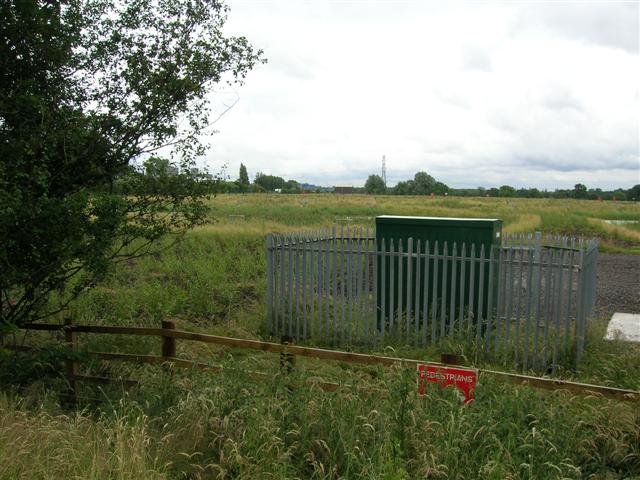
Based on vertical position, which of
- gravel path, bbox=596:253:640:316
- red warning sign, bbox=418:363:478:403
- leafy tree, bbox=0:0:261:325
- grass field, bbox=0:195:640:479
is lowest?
gravel path, bbox=596:253:640:316

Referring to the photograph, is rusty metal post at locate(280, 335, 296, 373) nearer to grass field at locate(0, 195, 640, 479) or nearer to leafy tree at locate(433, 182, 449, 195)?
grass field at locate(0, 195, 640, 479)

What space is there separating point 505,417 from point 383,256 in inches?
149

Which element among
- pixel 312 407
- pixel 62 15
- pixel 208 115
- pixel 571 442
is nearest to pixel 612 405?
pixel 571 442

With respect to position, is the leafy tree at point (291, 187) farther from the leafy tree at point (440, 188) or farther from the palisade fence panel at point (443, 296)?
the palisade fence panel at point (443, 296)

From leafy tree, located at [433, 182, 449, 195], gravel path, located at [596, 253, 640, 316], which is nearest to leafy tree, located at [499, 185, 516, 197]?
leafy tree, located at [433, 182, 449, 195]

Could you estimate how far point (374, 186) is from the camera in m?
128

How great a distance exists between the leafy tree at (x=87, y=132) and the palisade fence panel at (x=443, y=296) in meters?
2.27

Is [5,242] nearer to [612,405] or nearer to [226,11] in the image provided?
[226,11]

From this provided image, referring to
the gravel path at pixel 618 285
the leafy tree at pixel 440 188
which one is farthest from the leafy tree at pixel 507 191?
the gravel path at pixel 618 285

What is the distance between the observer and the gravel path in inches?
433

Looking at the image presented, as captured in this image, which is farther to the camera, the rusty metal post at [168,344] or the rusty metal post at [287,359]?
the rusty metal post at [168,344]

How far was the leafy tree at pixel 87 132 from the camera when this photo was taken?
17.8 feet

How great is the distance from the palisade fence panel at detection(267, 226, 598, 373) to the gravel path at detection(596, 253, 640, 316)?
3.38 m

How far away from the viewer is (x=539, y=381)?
4.52 meters
